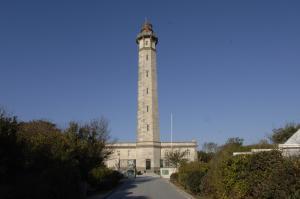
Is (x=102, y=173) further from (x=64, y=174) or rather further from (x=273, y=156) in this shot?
(x=273, y=156)

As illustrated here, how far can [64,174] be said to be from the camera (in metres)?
17.9

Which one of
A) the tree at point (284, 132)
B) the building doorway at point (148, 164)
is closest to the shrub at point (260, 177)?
the tree at point (284, 132)

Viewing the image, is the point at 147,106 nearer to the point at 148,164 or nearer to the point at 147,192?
the point at 148,164

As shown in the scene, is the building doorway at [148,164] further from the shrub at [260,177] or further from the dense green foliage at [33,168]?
the shrub at [260,177]

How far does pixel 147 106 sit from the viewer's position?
256ft

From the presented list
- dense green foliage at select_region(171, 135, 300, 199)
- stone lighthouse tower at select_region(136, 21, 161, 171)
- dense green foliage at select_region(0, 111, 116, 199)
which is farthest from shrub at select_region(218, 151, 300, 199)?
stone lighthouse tower at select_region(136, 21, 161, 171)

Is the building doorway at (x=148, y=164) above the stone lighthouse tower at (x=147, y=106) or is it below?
below

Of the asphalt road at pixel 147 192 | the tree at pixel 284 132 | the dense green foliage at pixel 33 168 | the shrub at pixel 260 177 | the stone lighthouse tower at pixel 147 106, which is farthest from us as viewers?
the stone lighthouse tower at pixel 147 106

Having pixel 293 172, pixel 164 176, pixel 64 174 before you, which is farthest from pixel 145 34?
pixel 293 172

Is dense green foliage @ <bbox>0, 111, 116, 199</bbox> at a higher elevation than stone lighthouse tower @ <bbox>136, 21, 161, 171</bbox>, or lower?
lower

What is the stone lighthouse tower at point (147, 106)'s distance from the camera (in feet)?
257

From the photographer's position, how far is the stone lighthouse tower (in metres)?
78.2

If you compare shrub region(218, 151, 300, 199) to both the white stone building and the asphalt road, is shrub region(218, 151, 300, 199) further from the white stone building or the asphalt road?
the white stone building

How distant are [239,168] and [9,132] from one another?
349 inches
